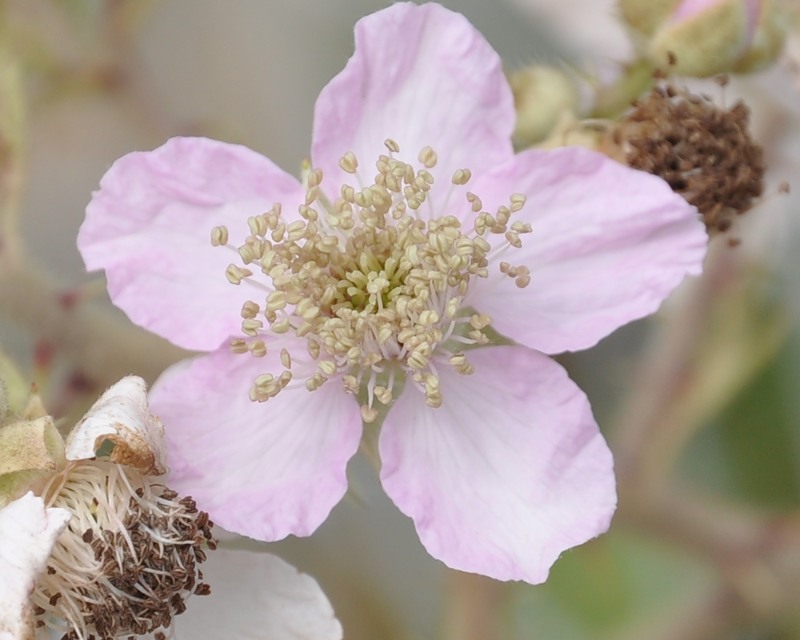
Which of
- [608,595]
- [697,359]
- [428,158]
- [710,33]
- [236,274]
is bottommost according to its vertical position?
[608,595]

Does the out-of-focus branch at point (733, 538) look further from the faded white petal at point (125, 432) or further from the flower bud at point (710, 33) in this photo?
the faded white petal at point (125, 432)

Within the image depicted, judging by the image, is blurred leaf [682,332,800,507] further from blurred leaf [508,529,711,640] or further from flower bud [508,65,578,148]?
flower bud [508,65,578,148]

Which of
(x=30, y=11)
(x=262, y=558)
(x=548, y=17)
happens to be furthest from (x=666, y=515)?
(x=30, y=11)

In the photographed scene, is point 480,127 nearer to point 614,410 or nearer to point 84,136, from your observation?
point 614,410

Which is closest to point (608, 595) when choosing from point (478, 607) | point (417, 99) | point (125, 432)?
point (478, 607)

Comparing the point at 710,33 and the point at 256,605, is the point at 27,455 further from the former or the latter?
the point at 710,33

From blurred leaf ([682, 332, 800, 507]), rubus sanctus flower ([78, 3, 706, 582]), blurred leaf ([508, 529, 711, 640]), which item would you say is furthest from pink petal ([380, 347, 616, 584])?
blurred leaf ([682, 332, 800, 507])
